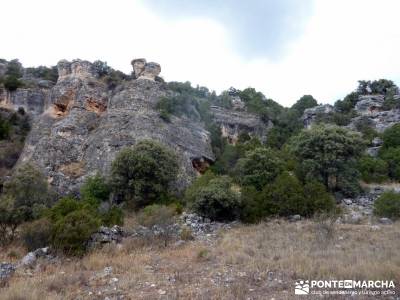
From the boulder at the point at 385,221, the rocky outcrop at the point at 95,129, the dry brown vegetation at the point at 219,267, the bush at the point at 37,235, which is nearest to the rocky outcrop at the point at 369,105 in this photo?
the rocky outcrop at the point at 95,129

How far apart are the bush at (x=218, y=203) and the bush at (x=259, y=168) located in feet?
12.4

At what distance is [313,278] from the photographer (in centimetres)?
800

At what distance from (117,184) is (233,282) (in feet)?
49.1

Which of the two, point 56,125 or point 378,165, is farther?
point 56,125

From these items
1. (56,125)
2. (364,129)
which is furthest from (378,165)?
(56,125)

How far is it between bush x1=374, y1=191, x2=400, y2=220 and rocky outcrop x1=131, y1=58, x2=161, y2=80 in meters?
22.1

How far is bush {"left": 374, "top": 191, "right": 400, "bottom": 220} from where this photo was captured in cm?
1623

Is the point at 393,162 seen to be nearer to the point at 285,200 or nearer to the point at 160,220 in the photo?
the point at 285,200

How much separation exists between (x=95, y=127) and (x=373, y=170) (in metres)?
20.0

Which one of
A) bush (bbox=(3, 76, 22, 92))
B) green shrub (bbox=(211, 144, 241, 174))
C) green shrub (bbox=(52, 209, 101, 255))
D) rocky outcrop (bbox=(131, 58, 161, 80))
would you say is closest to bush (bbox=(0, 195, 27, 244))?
green shrub (bbox=(52, 209, 101, 255))

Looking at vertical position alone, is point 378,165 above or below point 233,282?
above

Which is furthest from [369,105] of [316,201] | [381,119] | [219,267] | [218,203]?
[219,267]

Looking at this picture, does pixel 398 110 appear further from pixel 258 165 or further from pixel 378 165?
pixel 258 165

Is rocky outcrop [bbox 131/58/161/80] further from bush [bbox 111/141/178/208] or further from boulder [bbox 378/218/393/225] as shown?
boulder [bbox 378/218/393/225]
